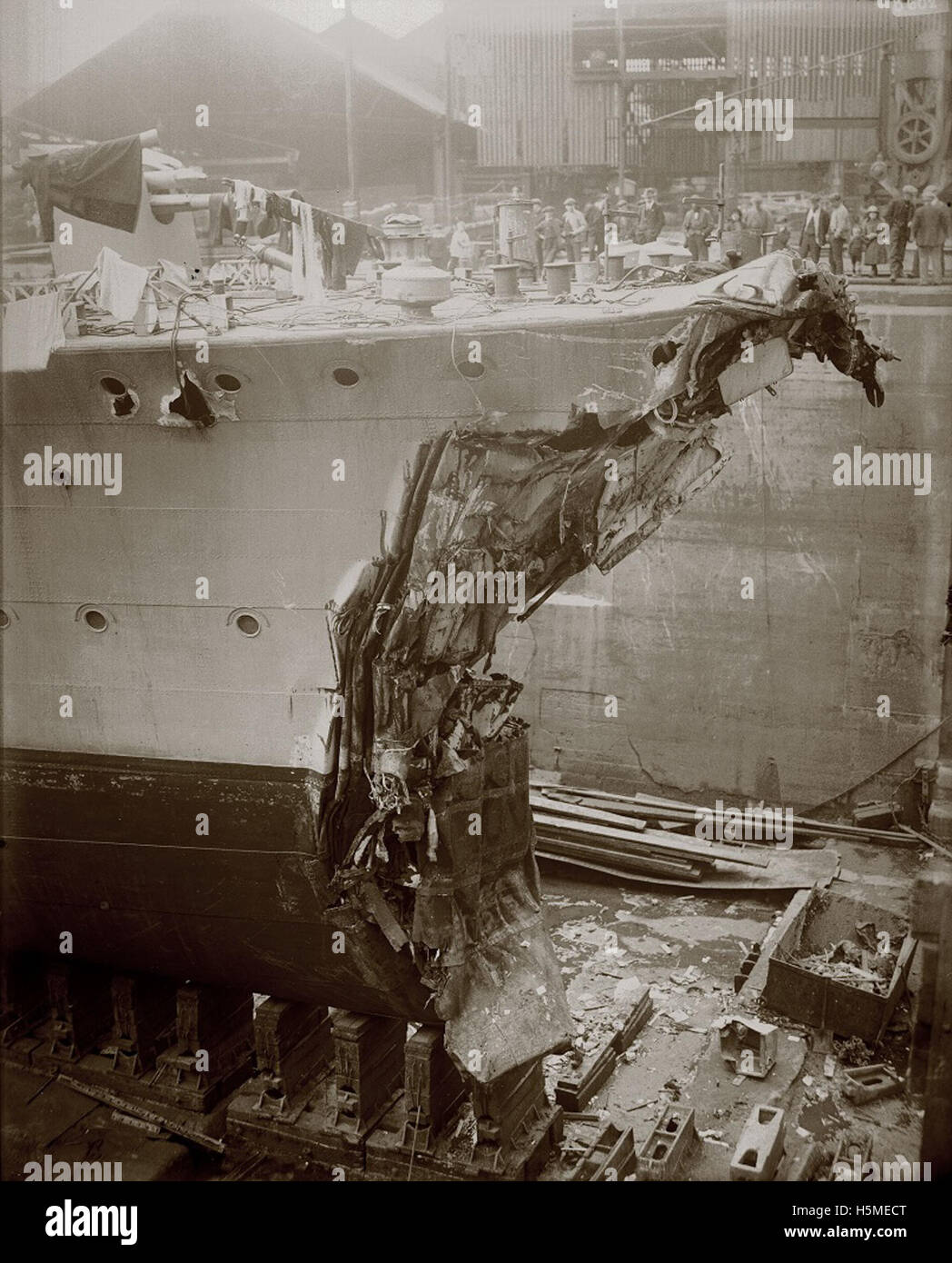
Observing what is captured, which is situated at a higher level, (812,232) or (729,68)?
(729,68)

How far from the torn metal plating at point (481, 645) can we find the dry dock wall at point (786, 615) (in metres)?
5.52

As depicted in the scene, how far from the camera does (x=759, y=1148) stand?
20.4 ft

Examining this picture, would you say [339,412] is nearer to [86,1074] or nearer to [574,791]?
[86,1074]

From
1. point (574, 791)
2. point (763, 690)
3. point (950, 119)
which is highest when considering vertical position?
point (950, 119)

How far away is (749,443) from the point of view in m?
12.3

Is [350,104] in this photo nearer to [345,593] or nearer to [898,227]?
[898,227]

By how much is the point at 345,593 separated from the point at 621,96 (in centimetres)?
1069

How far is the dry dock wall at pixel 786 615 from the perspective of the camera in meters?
11.6

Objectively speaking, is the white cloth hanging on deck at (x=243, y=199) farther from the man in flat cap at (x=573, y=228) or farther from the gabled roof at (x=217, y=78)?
the man in flat cap at (x=573, y=228)

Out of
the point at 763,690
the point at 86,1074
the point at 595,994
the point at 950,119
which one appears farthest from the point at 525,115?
the point at 86,1074

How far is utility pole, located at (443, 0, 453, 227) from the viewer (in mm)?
12920

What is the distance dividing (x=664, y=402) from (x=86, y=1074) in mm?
5886

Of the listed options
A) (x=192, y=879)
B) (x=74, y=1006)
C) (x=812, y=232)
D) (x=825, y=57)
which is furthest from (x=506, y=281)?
(x=825, y=57)

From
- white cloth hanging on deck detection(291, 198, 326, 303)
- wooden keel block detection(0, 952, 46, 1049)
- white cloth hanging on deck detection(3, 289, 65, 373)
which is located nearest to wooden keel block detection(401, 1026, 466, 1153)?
wooden keel block detection(0, 952, 46, 1049)
